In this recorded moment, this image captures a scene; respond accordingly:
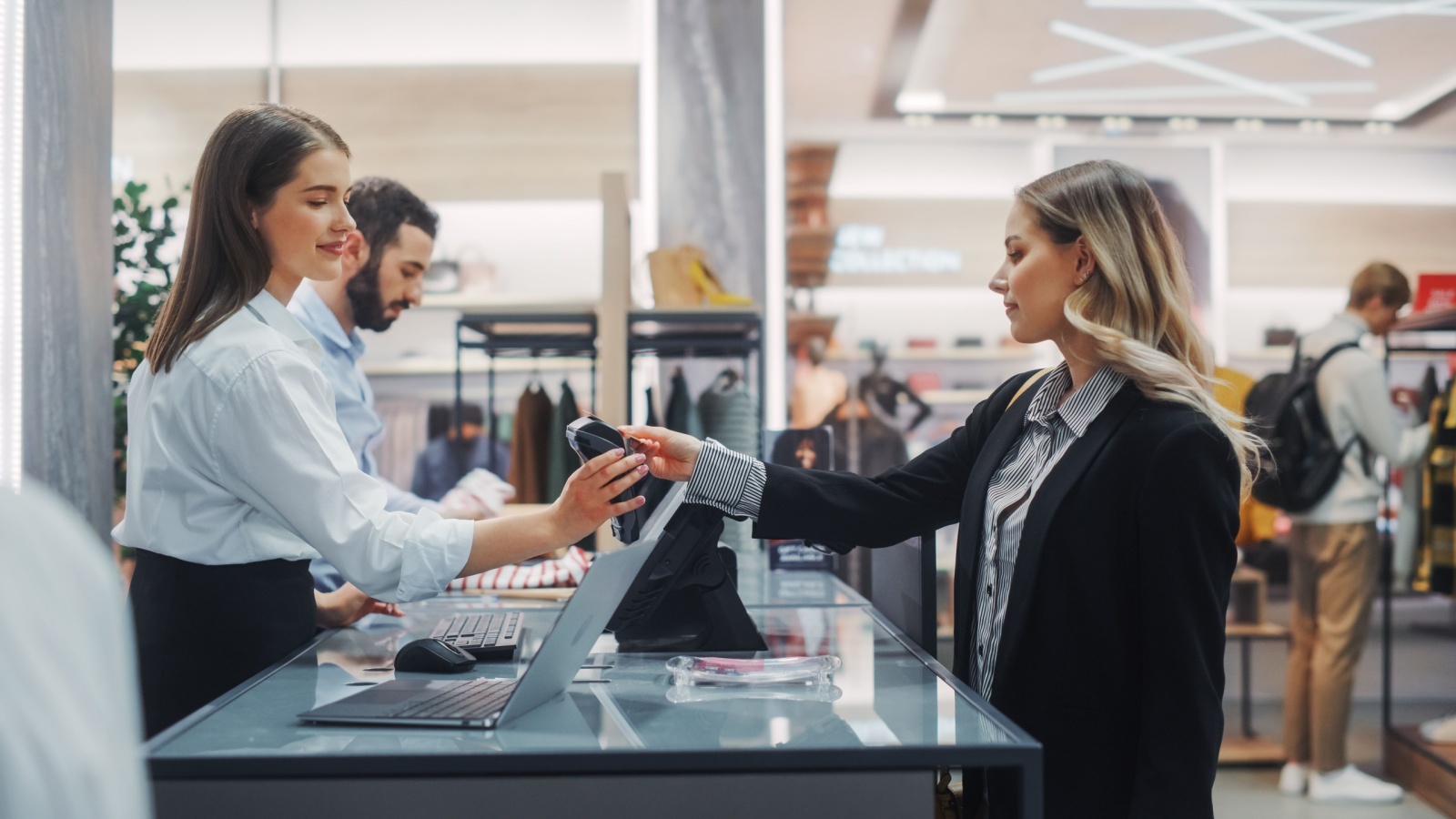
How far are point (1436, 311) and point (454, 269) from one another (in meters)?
4.07

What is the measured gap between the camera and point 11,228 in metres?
2.34

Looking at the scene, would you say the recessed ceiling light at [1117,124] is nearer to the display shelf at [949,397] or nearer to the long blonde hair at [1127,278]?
the display shelf at [949,397]

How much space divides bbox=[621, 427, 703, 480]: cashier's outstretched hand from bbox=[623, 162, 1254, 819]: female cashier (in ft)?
0.36

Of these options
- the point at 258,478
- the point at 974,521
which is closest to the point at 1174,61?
the point at 974,521

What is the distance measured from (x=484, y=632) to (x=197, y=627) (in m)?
0.46

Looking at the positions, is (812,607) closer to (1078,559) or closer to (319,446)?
(1078,559)

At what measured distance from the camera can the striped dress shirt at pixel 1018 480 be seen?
158 cm

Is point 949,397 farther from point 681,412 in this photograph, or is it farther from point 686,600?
point 686,600

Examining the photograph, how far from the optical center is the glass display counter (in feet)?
3.83

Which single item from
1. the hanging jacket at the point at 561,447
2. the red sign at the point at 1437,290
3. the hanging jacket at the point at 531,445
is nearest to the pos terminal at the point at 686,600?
the hanging jacket at the point at 561,447

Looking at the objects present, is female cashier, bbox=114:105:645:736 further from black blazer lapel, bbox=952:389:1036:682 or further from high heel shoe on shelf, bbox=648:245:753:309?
high heel shoe on shelf, bbox=648:245:753:309

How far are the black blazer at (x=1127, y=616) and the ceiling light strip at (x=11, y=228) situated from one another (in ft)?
7.17

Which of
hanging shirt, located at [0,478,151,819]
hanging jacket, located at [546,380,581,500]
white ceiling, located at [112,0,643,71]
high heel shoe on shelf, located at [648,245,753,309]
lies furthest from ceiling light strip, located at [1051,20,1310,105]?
hanging shirt, located at [0,478,151,819]

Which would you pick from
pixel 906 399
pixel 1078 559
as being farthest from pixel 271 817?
pixel 906 399
